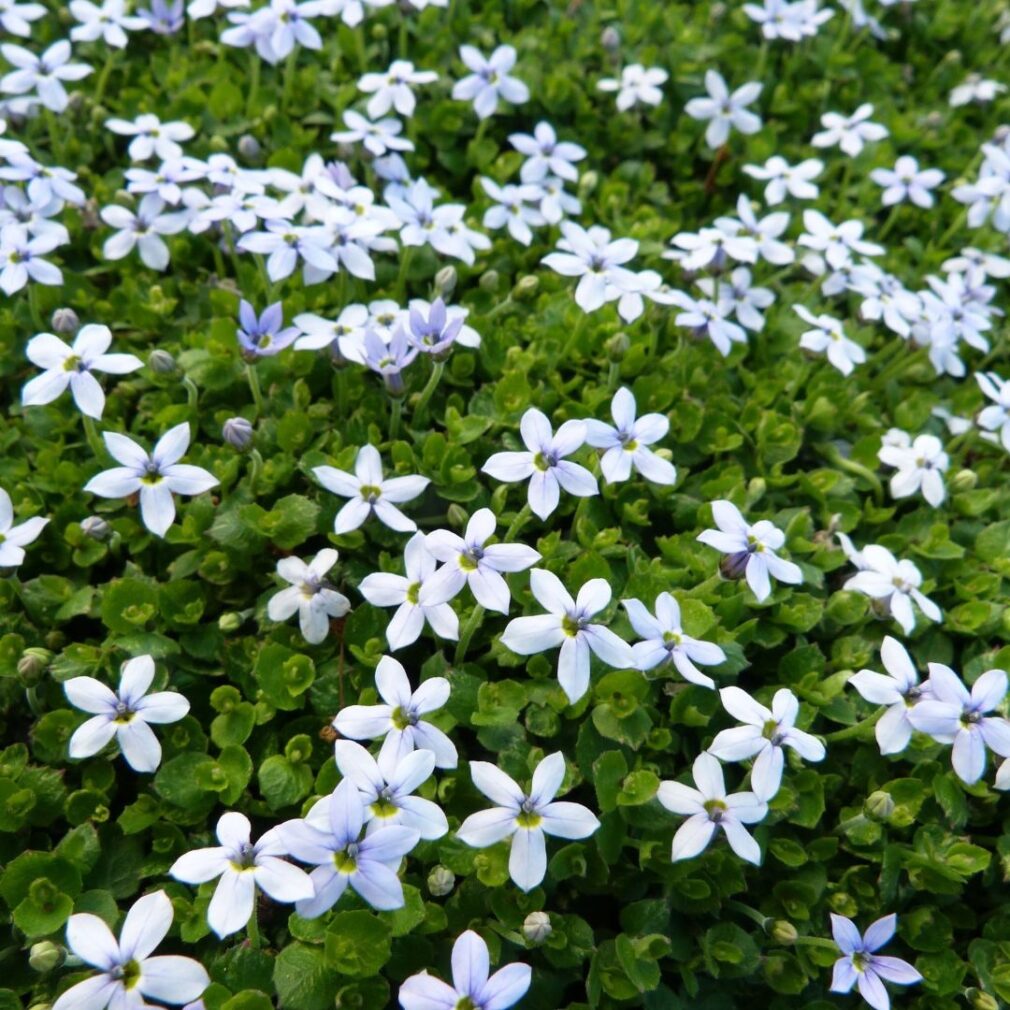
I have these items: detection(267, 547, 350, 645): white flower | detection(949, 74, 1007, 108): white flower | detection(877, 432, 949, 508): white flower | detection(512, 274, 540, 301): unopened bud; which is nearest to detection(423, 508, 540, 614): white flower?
detection(267, 547, 350, 645): white flower

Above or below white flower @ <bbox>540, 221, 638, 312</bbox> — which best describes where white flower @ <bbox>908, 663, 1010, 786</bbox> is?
below

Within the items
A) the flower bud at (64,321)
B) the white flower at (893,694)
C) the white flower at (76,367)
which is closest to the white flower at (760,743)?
the white flower at (893,694)

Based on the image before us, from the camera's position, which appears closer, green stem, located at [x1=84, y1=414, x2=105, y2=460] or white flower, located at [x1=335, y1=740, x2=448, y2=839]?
white flower, located at [x1=335, y1=740, x2=448, y2=839]

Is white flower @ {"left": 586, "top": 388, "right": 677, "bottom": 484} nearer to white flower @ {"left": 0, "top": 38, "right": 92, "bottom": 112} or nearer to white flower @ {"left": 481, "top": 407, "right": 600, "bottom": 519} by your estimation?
white flower @ {"left": 481, "top": 407, "right": 600, "bottom": 519}

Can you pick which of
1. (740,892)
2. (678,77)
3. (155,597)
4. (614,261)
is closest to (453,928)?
(740,892)

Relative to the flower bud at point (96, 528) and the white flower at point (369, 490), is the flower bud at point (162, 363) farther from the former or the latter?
the white flower at point (369, 490)

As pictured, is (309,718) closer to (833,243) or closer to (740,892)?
Result: (740,892)
